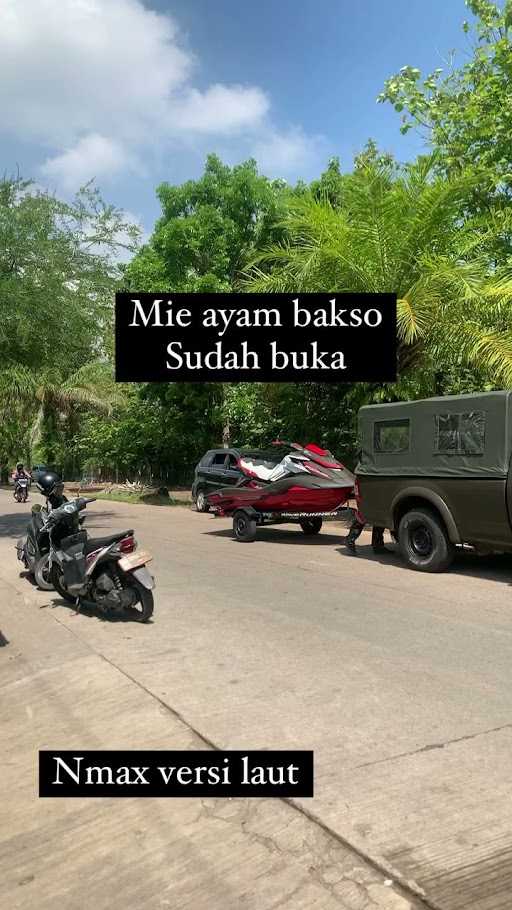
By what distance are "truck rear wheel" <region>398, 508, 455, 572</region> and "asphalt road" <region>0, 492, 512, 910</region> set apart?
0.26 m

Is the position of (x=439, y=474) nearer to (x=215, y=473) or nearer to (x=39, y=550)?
(x=39, y=550)

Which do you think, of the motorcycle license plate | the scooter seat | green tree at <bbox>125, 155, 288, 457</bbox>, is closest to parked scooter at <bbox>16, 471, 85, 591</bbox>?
the scooter seat

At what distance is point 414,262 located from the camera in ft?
49.9

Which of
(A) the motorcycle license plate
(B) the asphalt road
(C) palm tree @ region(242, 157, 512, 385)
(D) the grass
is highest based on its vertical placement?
(C) palm tree @ region(242, 157, 512, 385)

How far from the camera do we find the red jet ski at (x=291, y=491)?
12969 millimetres

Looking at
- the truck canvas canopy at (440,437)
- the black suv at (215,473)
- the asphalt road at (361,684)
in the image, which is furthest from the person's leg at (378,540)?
the black suv at (215,473)

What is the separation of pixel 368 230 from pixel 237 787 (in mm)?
13023

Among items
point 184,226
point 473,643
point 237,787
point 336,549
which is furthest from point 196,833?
point 184,226

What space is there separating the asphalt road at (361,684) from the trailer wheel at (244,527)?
2.85 meters

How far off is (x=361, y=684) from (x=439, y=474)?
4898mm

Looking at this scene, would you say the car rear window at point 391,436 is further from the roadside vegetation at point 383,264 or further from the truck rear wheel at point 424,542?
the roadside vegetation at point 383,264

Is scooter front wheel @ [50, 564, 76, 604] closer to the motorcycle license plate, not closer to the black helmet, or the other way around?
the black helmet

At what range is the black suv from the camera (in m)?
18.6

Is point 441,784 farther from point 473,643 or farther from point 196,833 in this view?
point 473,643
